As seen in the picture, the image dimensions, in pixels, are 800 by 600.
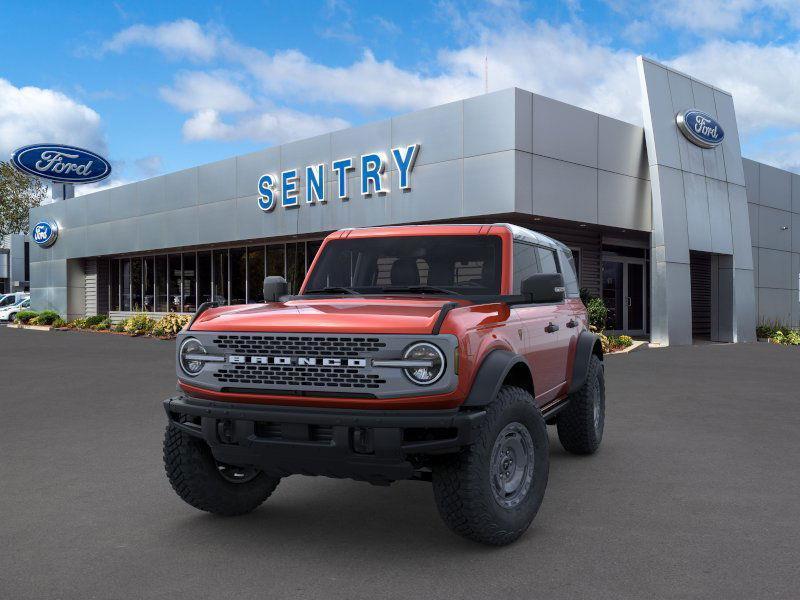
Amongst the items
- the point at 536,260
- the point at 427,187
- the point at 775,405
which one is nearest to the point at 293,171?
the point at 427,187

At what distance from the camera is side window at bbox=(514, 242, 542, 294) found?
5496mm

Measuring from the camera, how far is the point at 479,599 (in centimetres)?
361

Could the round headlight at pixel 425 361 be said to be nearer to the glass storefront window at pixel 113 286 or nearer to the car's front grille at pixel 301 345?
the car's front grille at pixel 301 345

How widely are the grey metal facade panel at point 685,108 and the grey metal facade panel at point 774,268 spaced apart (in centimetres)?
642

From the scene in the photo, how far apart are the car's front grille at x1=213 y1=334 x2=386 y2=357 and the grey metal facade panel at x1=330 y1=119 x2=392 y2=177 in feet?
52.5

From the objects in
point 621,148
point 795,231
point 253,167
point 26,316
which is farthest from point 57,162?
point 795,231

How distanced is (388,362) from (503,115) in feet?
46.9

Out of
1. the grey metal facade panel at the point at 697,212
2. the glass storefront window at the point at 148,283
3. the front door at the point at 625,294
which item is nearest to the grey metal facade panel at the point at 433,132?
the front door at the point at 625,294

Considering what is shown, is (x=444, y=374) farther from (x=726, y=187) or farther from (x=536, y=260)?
(x=726, y=187)

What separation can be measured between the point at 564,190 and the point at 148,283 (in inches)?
821

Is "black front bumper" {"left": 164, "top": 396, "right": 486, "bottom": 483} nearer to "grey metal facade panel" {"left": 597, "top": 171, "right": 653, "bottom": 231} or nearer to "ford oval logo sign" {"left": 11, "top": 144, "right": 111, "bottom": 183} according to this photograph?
"grey metal facade panel" {"left": 597, "top": 171, "right": 653, "bottom": 231}

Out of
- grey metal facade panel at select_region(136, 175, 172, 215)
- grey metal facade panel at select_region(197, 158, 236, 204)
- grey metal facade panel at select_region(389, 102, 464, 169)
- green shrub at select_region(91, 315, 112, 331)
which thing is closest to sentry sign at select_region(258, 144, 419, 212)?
grey metal facade panel at select_region(389, 102, 464, 169)

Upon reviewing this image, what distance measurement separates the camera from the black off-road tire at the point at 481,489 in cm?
401

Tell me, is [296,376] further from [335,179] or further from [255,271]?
[255,271]
